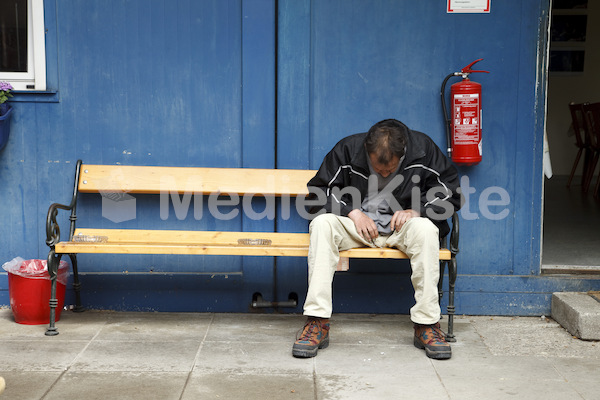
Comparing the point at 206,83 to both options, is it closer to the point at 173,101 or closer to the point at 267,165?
the point at 173,101

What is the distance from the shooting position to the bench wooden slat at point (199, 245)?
162 inches

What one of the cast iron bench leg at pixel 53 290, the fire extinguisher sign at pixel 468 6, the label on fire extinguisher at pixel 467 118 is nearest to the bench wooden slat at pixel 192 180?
the cast iron bench leg at pixel 53 290

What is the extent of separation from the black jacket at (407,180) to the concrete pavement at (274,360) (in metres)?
0.74

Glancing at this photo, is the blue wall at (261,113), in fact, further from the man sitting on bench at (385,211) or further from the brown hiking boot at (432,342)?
the brown hiking boot at (432,342)

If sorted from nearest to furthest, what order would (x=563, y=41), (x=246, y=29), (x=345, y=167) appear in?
(x=345, y=167)
(x=246, y=29)
(x=563, y=41)

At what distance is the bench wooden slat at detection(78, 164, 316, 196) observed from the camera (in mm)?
4547

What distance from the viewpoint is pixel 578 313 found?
167 inches

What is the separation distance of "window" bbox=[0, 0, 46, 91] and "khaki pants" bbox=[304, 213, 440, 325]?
2.07 metres

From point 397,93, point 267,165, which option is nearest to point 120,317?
point 267,165

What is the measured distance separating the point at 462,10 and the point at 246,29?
53.2 inches

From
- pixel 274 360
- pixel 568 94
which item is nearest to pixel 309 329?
pixel 274 360

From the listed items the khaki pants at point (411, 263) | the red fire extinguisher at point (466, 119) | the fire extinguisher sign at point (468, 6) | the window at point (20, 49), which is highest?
the fire extinguisher sign at point (468, 6)

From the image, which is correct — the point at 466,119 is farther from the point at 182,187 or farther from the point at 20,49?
the point at 20,49

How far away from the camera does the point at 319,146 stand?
4648 mm
